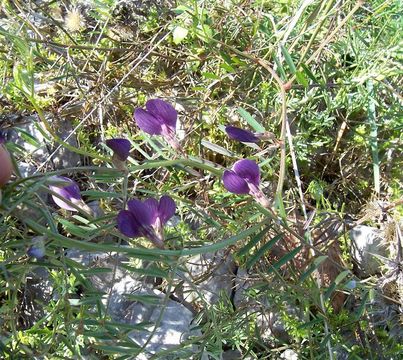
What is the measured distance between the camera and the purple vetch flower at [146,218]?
112 cm

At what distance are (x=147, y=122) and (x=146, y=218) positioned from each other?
0.81ft

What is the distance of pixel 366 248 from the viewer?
1967 millimetres

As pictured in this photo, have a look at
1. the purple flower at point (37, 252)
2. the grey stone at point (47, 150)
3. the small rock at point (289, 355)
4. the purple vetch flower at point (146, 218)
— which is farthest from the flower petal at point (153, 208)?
the grey stone at point (47, 150)

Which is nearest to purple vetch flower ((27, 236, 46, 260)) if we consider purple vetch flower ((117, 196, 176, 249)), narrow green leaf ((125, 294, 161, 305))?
purple vetch flower ((117, 196, 176, 249))

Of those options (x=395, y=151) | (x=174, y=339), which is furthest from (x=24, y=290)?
(x=395, y=151)

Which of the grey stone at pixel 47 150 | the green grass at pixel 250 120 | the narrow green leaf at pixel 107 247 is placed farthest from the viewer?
A: the grey stone at pixel 47 150

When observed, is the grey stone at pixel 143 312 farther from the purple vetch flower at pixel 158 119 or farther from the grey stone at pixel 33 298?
the purple vetch flower at pixel 158 119

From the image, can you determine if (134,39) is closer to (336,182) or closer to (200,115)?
(200,115)

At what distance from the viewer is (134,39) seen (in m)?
2.29

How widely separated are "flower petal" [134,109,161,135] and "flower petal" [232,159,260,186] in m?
0.20

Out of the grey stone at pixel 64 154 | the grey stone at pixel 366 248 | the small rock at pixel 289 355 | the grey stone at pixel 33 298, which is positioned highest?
the grey stone at pixel 64 154

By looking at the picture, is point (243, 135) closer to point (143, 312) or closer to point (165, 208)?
point (165, 208)

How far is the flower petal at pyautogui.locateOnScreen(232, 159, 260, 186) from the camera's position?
1.22m

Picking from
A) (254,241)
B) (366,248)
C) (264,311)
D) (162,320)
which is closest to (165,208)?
(254,241)
